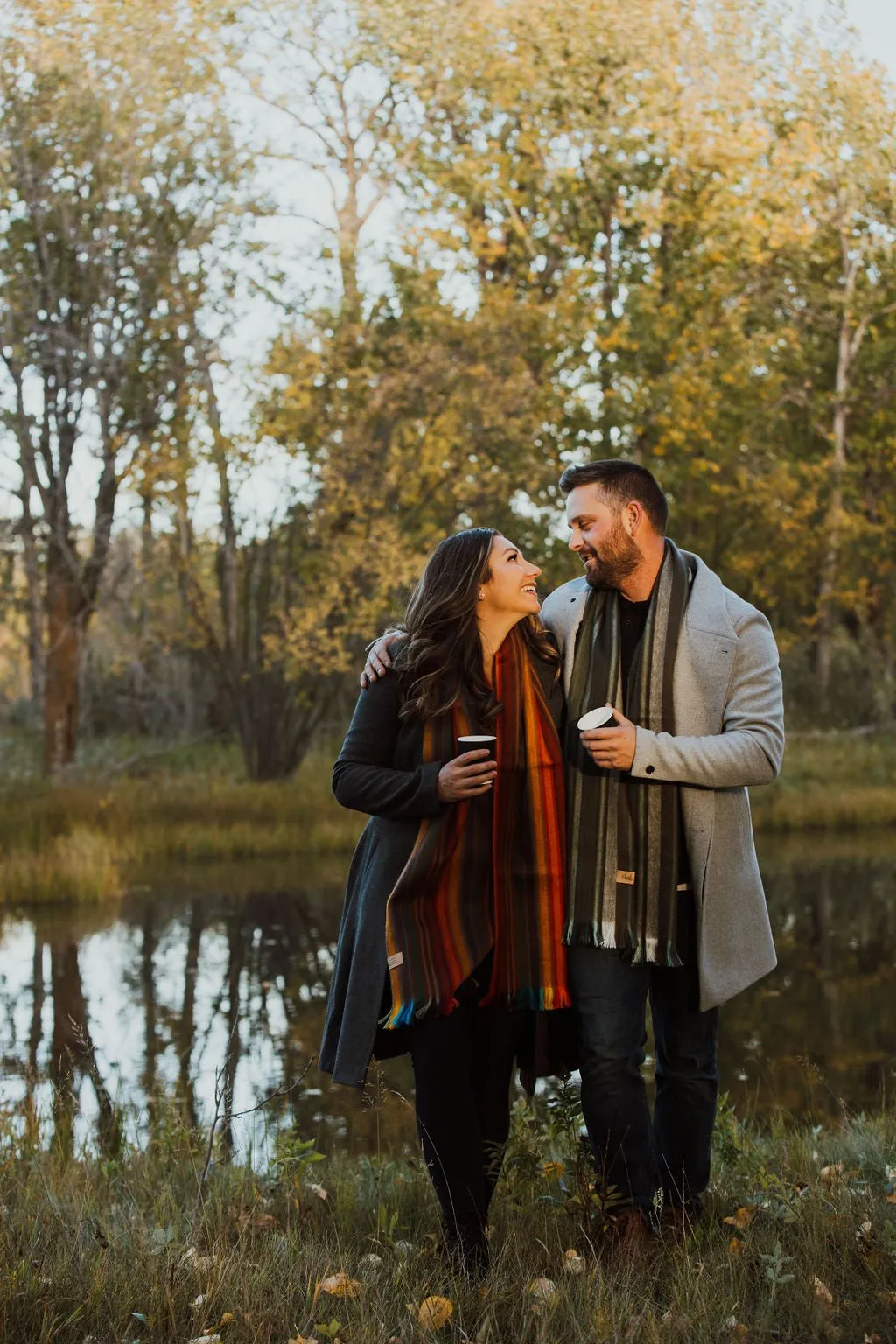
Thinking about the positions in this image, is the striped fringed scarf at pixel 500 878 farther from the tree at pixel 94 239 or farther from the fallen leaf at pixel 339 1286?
the tree at pixel 94 239

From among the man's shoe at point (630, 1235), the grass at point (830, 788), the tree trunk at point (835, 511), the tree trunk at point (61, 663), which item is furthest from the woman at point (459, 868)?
the tree trunk at point (835, 511)

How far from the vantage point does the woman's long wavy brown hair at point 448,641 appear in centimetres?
344

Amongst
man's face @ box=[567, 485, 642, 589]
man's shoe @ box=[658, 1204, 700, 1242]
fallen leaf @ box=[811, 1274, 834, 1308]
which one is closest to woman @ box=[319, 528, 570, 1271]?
man's face @ box=[567, 485, 642, 589]

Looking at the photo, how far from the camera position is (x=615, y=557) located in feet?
11.6

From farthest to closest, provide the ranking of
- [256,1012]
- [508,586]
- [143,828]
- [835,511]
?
[835,511], [143,828], [256,1012], [508,586]

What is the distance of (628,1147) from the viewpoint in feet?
11.0

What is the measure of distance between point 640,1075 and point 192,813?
1100 cm

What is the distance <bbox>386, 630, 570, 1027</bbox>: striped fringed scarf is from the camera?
330 centimetres

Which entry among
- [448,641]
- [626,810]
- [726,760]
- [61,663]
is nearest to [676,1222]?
[626,810]

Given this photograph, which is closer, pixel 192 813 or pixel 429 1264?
pixel 429 1264

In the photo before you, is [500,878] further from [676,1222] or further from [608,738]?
[676,1222]

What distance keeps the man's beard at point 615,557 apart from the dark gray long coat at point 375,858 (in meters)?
0.25

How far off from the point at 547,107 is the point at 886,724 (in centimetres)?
847

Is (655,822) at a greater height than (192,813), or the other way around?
(655,822)
